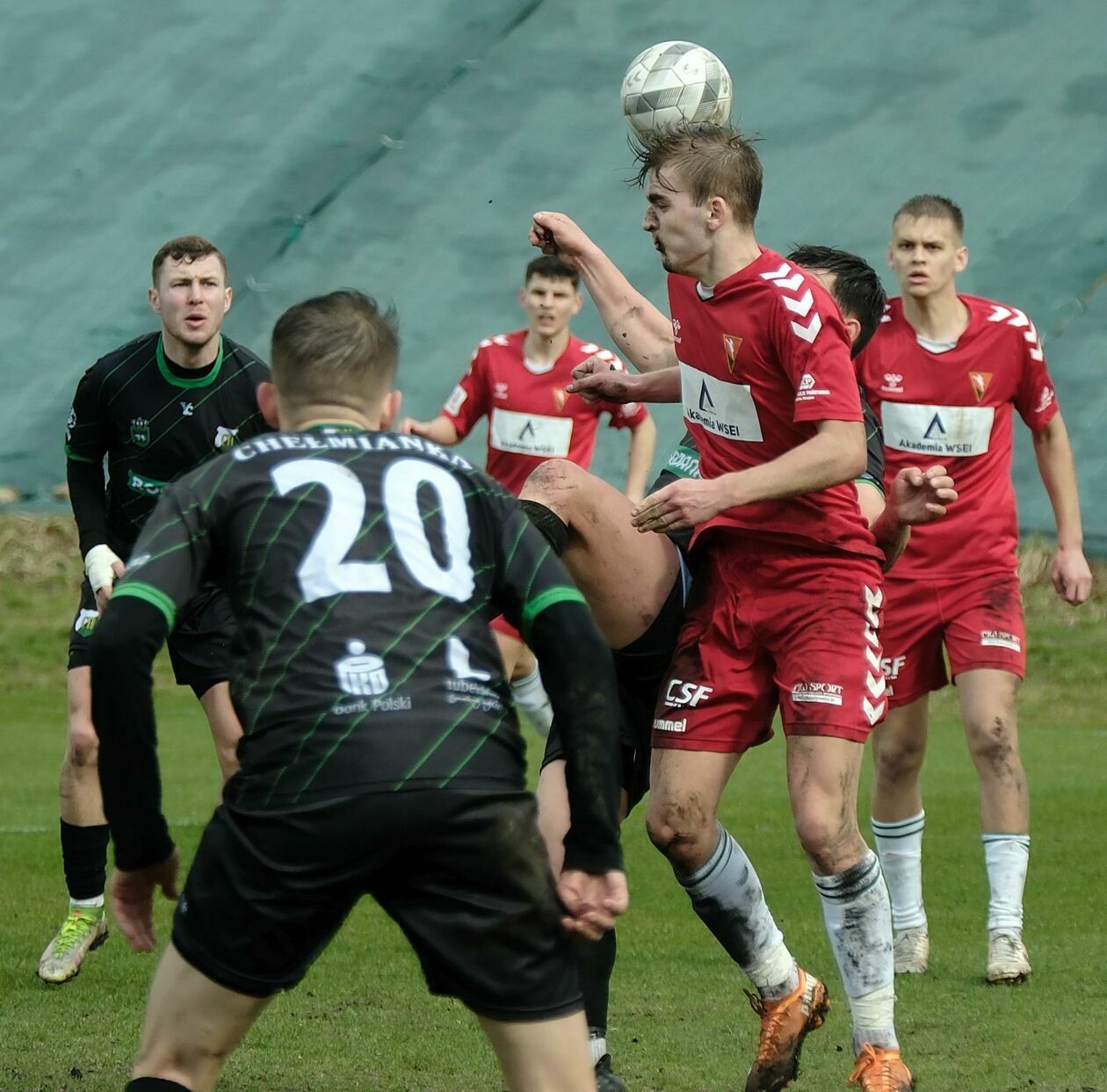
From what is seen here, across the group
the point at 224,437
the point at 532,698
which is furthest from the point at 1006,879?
the point at 532,698

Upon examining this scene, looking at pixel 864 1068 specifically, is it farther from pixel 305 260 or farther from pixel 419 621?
pixel 305 260

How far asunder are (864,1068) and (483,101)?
12.2m

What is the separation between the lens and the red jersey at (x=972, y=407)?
271 inches

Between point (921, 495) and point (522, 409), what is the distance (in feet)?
20.3

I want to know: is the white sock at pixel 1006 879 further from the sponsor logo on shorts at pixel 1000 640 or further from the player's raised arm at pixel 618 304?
the player's raised arm at pixel 618 304

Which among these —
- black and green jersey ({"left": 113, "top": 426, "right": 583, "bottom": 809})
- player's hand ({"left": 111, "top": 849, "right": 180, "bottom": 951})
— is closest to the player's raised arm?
black and green jersey ({"left": 113, "top": 426, "right": 583, "bottom": 809})

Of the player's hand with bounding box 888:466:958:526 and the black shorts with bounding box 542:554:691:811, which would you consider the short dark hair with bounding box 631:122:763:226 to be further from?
the black shorts with bounding box 542:554:691:811

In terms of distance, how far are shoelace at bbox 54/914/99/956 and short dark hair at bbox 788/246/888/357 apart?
120 inches

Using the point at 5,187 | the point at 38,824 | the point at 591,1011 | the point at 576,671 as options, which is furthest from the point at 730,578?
the point at 5,187

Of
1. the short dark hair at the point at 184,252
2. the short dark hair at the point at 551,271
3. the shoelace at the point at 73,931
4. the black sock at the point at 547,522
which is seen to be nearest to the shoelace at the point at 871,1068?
the black sock at the point at 547,522

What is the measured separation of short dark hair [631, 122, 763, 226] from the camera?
4773 millimetres

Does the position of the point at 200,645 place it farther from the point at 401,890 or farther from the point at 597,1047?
the point at 401,890

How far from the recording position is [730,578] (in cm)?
494

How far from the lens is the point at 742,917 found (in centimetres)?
482
